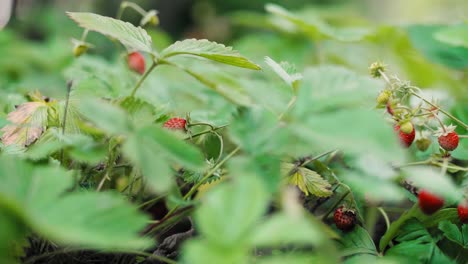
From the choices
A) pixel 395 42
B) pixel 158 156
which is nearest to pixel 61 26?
pixel 395 42

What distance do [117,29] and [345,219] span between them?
1.02 feet

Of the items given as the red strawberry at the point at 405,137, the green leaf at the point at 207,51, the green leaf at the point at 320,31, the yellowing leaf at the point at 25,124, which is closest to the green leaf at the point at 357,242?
the red strawberry at the point at 405,137

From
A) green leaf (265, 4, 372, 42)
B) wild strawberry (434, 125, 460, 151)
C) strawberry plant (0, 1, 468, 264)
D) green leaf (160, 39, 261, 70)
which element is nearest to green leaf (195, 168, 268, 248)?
strawberry plant (0, 1, 468, 264)

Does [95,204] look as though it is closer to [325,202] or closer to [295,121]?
[295,121]

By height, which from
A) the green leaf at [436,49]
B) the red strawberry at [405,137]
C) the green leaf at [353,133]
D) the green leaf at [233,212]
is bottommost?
the green leaf at [436,49]

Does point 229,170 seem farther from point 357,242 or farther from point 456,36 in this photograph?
point 456,36

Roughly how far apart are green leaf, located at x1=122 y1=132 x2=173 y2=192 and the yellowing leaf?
228mm

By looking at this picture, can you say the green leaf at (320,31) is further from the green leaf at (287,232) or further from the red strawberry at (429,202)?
the green leaf at (287,232)

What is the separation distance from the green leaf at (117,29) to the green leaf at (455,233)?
1.20 feet

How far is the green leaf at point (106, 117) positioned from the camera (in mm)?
393

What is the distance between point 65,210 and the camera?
352 mm

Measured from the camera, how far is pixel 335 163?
2.41ft

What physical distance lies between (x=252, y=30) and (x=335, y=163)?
3262mm

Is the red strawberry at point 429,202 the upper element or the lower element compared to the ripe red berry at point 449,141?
lower
